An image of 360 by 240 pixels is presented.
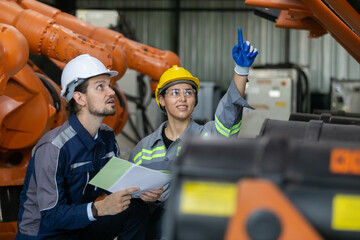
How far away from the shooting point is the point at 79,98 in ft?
10.2

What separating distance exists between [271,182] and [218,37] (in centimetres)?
1367

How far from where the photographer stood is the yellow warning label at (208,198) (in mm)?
1155

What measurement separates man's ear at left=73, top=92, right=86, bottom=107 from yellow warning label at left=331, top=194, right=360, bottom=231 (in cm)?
216

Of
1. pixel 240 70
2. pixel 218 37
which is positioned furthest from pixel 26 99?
pixel 218 37

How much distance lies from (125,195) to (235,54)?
1014mm

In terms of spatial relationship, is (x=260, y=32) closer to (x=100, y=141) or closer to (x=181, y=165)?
(x=100, y=141)

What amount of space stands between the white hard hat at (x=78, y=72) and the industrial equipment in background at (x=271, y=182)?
2.07 meters

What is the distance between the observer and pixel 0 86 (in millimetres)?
3184

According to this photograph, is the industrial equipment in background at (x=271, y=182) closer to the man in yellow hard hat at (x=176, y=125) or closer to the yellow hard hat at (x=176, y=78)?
the man in yellow hard hat at (x=176, y=125)

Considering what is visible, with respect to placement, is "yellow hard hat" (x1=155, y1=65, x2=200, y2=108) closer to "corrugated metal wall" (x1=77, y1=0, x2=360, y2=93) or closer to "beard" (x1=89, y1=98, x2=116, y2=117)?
"beard" (x1=89, y1=98, x2=116, y2=117)

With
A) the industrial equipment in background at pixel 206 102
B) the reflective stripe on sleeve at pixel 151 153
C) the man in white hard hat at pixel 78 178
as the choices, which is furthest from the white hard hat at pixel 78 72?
the industrial equipment in background at pixel 206 102

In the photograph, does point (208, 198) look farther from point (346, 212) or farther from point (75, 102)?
point (75, 102)

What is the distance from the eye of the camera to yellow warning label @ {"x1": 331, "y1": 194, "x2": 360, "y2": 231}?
1159mm

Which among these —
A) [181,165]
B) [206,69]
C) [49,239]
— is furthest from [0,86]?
[206,69]
